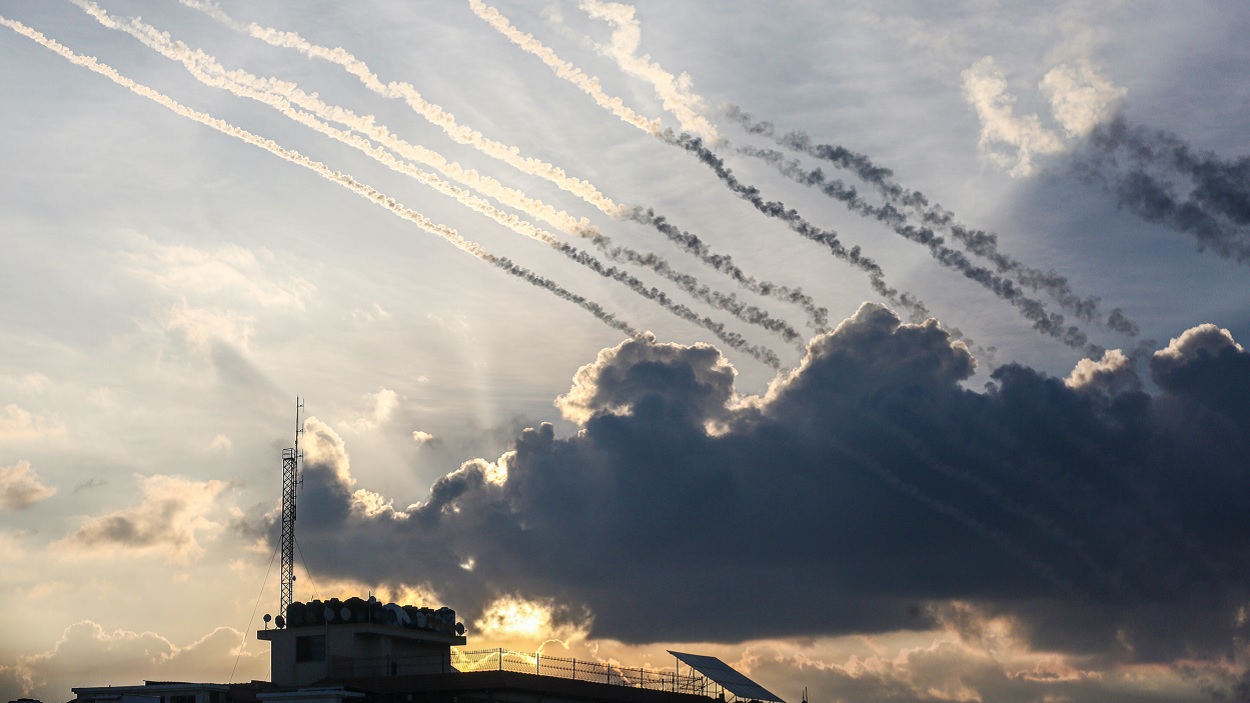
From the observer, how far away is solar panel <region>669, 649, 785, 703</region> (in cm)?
12675

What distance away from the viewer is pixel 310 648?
11894cm

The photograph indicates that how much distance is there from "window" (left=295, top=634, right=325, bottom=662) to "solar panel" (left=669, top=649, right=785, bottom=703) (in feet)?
98.3

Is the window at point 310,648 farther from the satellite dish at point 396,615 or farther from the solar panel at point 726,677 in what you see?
the solar panel at point 726,677

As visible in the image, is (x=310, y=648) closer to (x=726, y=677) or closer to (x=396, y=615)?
(x=396, y=615)

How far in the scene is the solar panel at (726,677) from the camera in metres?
127

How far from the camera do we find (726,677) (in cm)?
13050

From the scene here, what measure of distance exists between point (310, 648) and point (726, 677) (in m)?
37.3

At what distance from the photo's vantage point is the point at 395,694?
363ft

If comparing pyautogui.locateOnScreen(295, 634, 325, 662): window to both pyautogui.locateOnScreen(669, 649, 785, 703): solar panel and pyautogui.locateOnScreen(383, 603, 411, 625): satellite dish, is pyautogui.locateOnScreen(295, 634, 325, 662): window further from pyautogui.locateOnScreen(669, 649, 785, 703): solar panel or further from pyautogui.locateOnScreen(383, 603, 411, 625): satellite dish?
pyautogui.locateOnScreen(669, 649, 785, 703): solar panel

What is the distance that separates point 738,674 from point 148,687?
53.0 m

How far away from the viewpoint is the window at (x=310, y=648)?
11862 centimetres

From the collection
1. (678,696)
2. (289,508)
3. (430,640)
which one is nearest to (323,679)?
(430,640)

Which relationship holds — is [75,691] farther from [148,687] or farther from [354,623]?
[354,623]

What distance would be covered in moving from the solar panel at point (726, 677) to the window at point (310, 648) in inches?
1180
